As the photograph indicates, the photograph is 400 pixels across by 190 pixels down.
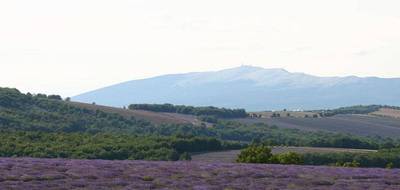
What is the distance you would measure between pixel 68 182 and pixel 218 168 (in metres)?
8.84

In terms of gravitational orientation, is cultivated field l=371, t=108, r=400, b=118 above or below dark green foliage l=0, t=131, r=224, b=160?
above

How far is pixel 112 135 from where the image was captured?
89688 mm

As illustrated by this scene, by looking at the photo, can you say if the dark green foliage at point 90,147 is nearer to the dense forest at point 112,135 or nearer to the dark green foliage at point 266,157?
the dense forest at point 112,135

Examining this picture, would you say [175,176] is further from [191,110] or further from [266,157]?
[191,110]

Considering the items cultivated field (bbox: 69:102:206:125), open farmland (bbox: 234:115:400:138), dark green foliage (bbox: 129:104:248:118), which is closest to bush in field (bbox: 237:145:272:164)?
cultivated field (bbox: 69:102:206:125)

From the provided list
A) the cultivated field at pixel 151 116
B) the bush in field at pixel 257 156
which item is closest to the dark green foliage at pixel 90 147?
the bush in field at pixel 257 156

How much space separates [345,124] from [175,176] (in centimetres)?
12770

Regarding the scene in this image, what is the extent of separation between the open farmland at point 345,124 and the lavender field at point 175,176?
106685 millimetres

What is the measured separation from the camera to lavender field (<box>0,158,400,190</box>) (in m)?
25.6

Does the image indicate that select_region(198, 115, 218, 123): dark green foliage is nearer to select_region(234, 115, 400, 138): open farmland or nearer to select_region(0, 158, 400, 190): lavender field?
select_region(234, 115, 400, 138): open farmland

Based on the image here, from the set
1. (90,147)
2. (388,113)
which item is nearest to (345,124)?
(388,113)

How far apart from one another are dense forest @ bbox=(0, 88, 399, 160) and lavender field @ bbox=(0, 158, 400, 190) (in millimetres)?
28944

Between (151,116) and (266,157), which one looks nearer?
(266,157)

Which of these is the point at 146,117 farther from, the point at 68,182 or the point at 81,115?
the point at 68,182
